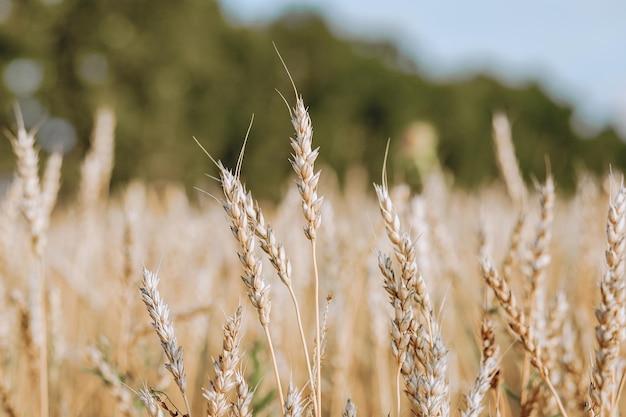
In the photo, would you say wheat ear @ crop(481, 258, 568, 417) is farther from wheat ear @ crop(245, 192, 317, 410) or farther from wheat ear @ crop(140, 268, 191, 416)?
wheat ear @ crop(140, 268, 191, 416)

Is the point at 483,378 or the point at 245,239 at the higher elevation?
the point at 245,239

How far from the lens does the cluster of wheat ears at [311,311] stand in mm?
674

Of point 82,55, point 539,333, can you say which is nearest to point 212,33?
point 82,55

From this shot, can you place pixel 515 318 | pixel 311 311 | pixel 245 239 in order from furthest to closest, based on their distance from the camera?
pixel 311 311 → pixel 515 318 → pixel 245 239

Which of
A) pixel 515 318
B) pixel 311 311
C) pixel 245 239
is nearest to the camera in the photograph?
pixel 245 239

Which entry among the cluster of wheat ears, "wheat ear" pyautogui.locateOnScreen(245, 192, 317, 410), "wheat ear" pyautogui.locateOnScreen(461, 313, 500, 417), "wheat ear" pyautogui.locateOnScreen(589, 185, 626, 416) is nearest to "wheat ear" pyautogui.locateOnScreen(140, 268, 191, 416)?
the cluster of wheat ears

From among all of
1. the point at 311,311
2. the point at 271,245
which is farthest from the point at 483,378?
the point at 311,311

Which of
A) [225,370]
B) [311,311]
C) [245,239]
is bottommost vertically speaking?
[225,370]

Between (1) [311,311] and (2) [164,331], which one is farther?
(1) [311,311]

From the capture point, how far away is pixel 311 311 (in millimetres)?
2473

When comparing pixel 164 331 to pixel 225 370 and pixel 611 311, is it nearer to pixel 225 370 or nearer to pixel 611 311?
pixel 225 370

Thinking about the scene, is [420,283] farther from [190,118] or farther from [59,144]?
[190,118]

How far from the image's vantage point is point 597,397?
69 centimetres

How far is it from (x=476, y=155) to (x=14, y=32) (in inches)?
614
